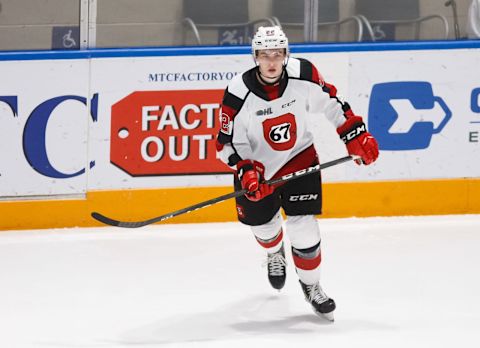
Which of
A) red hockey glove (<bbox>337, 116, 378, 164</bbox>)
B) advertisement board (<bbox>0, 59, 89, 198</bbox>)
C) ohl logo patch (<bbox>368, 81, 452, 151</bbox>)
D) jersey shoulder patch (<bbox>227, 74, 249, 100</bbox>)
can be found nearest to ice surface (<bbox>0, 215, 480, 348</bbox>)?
advertisement board (<bbox>0, 59, 89, 198</bbox>)

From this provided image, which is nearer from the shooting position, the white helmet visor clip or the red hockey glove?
the white helmet visor clip

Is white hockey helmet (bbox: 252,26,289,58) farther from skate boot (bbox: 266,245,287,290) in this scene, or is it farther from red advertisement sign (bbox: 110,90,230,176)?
red advertisement sign (bbox: 110,90,230,176)

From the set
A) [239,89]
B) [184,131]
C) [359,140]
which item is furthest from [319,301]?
[184,131]

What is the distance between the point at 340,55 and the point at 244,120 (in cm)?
189

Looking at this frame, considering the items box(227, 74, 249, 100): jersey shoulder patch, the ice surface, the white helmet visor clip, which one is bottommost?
the ice surface

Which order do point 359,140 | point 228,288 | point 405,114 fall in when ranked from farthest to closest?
point 405,114
point 228,288
point 359,140

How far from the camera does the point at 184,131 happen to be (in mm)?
6043

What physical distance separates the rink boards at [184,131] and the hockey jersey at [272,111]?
5.42 ft

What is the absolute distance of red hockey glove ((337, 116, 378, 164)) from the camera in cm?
426

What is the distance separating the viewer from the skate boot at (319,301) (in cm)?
429

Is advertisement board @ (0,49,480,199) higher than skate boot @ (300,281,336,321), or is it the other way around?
advertisement board @ (0,49,480,199)

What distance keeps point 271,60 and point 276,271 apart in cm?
103

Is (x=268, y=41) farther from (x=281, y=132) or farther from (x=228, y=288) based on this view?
(x=228, y=288)

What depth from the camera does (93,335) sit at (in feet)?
13.8
